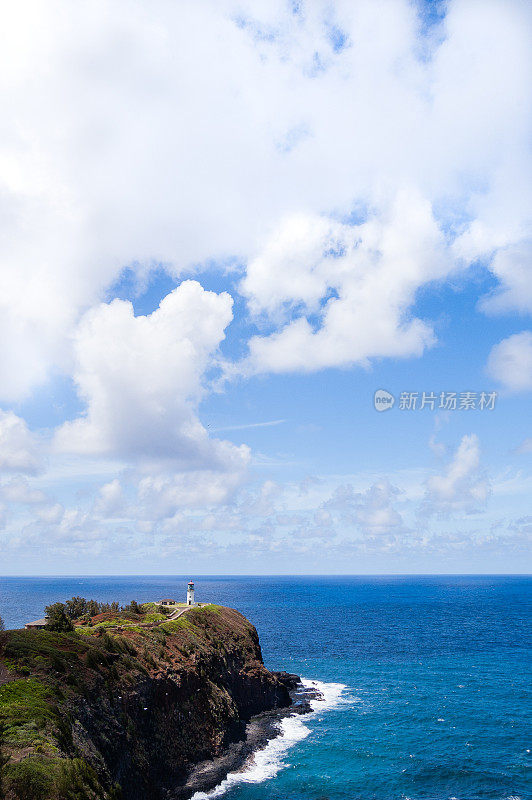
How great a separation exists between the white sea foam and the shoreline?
35 centimetres

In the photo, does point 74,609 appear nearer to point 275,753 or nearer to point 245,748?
point 245,748

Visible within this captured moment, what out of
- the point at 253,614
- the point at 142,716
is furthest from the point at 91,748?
the point at 253,614

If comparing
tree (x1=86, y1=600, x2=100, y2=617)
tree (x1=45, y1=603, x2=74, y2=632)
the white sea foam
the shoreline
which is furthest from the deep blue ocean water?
tree (x1=86, y1=600, x2=100, y2=617)

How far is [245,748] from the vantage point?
178ft

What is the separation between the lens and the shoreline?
148 feet

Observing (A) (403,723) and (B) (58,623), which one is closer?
(B) (58,623)

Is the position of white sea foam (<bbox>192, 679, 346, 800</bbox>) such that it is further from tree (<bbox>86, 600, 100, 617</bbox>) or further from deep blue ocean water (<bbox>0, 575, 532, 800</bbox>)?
tree (<bbox>86, 600, 100, 617</bbox>)

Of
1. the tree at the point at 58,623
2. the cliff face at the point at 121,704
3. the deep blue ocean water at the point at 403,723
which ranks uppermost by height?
the tree at the point at 58,623

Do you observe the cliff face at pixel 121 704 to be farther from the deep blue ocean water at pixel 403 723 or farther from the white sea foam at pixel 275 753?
the deep blue ocean water at pixel 403 723

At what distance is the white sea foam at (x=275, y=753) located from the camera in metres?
46.5

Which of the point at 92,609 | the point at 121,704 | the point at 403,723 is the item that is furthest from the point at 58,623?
the point at 403,723

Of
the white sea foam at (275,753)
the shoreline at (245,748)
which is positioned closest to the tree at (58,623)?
the shoreline at (245,748)

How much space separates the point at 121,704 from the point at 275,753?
Answer: 71.4 feet

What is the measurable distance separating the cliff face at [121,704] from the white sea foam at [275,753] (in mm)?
3526
